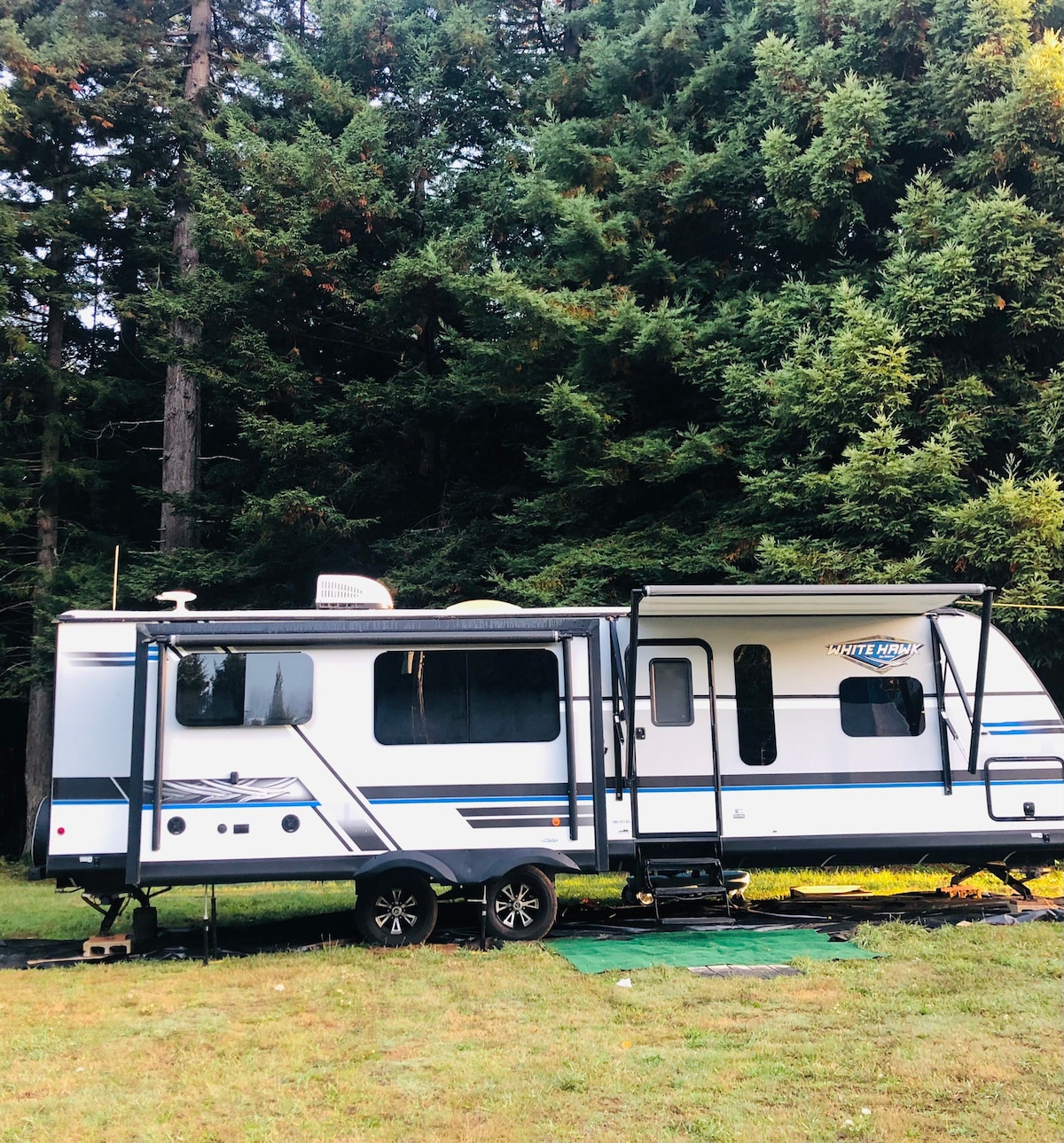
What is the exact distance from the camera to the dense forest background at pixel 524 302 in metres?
14.0

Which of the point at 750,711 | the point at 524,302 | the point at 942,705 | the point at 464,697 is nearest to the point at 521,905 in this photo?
the point at 464,697

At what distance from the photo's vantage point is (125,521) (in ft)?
78.2

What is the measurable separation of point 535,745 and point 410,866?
54.8 inches

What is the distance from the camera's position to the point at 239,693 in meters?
9.17

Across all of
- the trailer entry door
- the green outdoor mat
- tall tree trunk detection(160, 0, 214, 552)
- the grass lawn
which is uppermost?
tall tree trunk detection(160, 0, 214, 552)

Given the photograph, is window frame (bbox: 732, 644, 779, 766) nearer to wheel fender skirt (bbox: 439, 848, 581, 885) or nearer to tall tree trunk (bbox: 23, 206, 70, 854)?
wheel fender skirt (bbox: 439, 848, 581, 885)

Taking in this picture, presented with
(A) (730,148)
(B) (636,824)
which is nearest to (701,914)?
(B) (636,824)

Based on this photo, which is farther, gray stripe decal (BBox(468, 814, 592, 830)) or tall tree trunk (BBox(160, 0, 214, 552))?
tall tree trunk (BBox(160, 0, 214, 552))

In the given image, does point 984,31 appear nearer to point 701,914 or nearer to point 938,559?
point 938,559

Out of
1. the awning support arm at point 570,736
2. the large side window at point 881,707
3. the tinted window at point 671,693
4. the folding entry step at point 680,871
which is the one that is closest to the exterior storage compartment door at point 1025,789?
the large side window at point 881,707

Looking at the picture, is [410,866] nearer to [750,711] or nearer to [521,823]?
[521,823]

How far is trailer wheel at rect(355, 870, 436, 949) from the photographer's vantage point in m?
9.38

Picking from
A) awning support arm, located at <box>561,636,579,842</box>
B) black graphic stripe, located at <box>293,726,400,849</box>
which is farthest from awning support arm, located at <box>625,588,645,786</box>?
black graphic stripe, located at <box>293,726,400,849</box>

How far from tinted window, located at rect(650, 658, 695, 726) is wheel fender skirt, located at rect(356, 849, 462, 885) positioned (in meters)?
2.11
